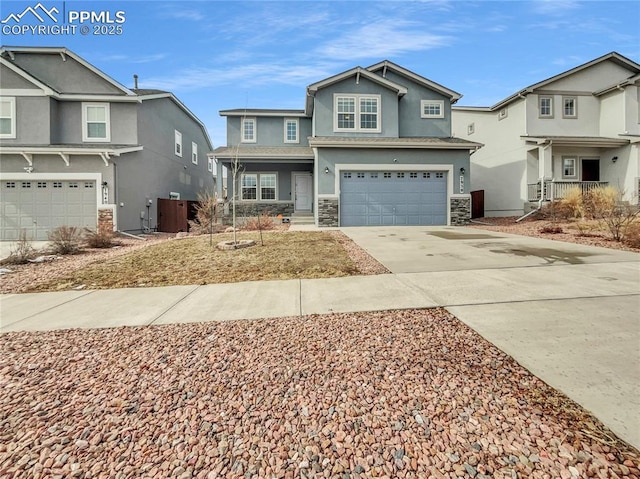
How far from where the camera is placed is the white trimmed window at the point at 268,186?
64.8 ft

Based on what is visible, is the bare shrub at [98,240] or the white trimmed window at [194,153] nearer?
the bare shrub at [98,240]

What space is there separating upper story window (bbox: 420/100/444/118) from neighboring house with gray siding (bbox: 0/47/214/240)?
14.8 m

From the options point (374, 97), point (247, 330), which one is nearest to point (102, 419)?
point (247, 330)

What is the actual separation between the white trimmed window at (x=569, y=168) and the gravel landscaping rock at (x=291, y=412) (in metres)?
20.5

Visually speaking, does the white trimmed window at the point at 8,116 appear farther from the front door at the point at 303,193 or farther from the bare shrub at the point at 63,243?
the front door at the point at 303,193

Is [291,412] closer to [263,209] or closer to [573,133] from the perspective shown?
[263,209]

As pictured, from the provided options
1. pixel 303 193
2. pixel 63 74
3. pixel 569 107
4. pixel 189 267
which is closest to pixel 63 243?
pixel 189 267

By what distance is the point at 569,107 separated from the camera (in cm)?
1889

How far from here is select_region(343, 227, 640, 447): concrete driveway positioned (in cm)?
256

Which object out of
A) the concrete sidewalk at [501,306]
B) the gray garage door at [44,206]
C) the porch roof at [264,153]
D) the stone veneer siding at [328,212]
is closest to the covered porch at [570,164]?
the stone veneer siding at [328,212]

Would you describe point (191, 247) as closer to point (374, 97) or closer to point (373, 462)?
point (373, 462)

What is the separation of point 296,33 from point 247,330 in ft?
34.4

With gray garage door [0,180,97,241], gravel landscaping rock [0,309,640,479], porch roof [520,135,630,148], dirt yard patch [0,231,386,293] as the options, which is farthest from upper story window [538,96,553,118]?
gray garage door [0,180,97,241]

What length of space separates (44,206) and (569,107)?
2820 cm
